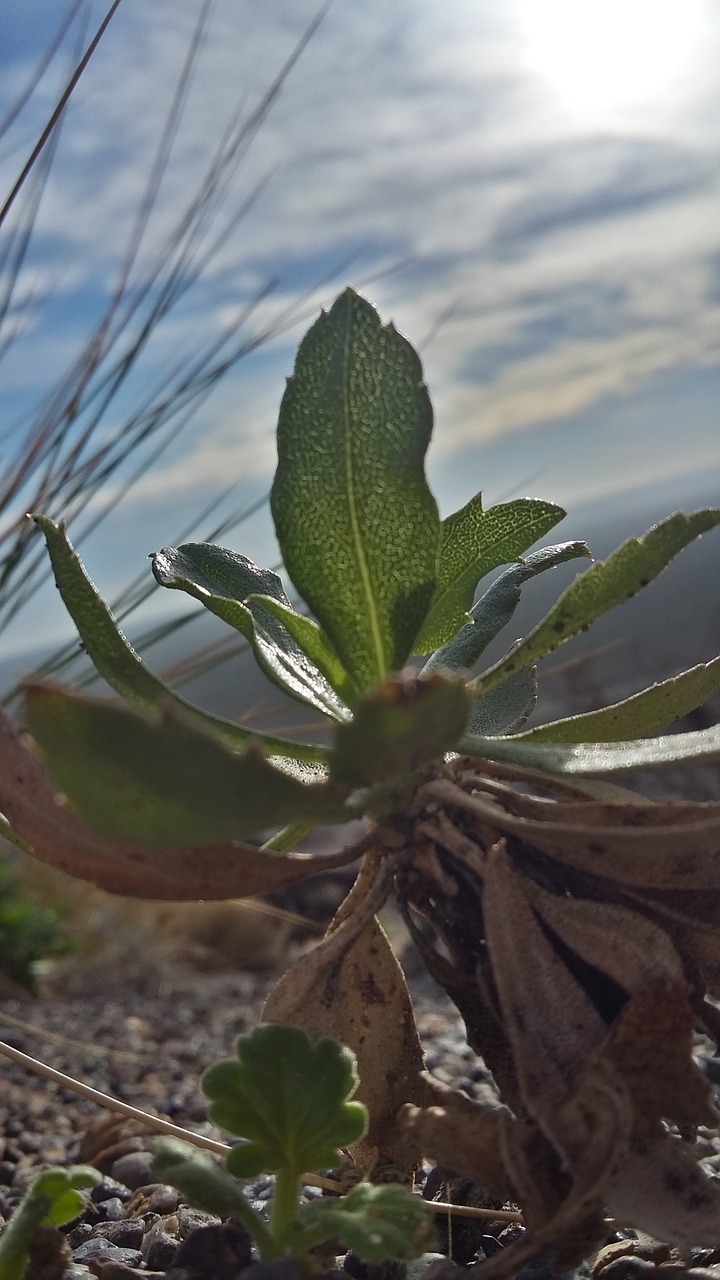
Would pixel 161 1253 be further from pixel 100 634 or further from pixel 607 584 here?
pixel 607 584

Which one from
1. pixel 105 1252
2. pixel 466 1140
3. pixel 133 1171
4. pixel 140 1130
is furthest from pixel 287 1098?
pixel 140 1130

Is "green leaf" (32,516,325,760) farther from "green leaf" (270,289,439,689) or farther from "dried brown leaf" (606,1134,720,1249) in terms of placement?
"dried brown leaf" (606,1134,720,1249)

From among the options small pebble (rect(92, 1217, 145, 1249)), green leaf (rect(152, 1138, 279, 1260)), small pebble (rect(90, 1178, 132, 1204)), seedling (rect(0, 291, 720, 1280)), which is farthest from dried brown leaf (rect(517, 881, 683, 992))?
small pebble (rect(90, 1178, 132, 1204))

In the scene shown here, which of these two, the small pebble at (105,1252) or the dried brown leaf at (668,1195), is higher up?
the dried brown leaf at (668,1195)

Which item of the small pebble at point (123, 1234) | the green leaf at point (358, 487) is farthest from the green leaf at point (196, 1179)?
the green leaf at point (358, 487)

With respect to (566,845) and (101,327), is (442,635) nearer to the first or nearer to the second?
(566,845)

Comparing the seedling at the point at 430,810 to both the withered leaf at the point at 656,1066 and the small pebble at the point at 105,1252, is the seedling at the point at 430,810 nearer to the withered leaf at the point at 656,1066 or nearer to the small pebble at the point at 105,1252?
the withered leaf at the point at 656,1066

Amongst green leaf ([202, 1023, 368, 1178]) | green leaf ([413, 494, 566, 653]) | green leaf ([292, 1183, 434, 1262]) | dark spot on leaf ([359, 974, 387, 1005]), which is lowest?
green leaf ([292, 1183, 434, 1262])
